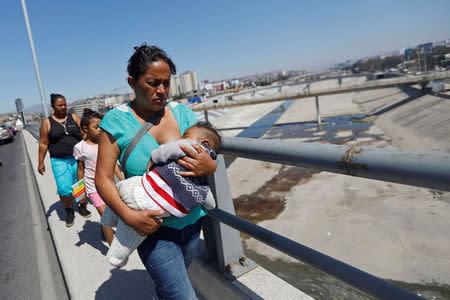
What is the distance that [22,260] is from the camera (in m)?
4.08

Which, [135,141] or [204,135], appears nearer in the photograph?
[135,141]

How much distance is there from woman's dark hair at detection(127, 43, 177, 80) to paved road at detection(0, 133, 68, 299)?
8.16 feet

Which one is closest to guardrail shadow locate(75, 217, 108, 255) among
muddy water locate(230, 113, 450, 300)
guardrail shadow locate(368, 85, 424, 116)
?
muddy water locate(230, 113, 450, 300)

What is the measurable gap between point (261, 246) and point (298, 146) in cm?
1039

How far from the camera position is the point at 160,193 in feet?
4.81

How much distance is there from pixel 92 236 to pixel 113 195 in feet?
8.57

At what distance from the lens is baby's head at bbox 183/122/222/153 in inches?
64.2

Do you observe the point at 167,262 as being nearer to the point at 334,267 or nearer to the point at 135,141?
the point at 135,141

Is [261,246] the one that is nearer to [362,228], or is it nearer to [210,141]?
[362,228]

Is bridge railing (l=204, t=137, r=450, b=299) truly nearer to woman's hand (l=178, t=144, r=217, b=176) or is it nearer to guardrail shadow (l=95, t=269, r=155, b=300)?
woman's hand (l=178, t=144, r=217, b=176)

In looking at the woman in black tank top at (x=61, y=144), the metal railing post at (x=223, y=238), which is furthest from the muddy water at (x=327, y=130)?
the metal railing post at (x=223, y=238)

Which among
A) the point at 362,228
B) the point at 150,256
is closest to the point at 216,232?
the point at 150,256

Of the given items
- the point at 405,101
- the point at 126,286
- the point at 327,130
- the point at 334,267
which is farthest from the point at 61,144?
the point at 405,101

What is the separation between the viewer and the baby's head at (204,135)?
1.63 m
